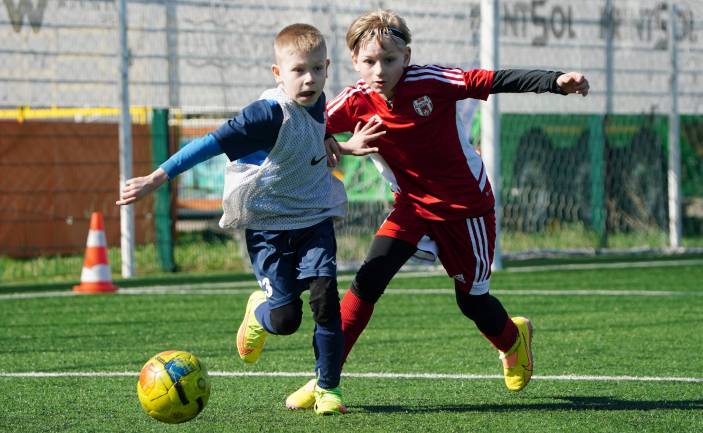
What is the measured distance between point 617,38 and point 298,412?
10.4 meters

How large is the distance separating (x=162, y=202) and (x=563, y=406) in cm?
755

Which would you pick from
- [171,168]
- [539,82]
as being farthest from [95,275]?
Result: [539,82]

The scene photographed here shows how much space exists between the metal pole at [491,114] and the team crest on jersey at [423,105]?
19.7 ft

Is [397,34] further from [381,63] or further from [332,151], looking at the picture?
[332,151]

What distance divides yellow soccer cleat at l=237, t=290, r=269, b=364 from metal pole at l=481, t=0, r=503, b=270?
19.9 feet

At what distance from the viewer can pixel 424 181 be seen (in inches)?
211

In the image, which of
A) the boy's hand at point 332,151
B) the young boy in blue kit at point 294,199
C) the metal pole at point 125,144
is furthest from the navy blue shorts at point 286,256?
the metal pole at point 125,144

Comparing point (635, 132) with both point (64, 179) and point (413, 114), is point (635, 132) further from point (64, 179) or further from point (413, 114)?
point (413, 114)

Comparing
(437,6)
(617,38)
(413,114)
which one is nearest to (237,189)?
(413,114)

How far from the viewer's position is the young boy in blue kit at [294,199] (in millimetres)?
4789

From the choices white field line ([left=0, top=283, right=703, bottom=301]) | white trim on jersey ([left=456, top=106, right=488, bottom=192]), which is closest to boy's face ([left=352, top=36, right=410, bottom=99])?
white trim on jersey ([left=456, top=106, right=488, bottom=192])

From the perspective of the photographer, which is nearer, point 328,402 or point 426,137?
point 328,402

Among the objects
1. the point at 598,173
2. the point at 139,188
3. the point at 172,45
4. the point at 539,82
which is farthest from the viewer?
the point at 598,173

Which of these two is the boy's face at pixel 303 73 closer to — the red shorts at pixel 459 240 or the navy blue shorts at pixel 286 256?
the navy blue shorts at pixel 286 256
